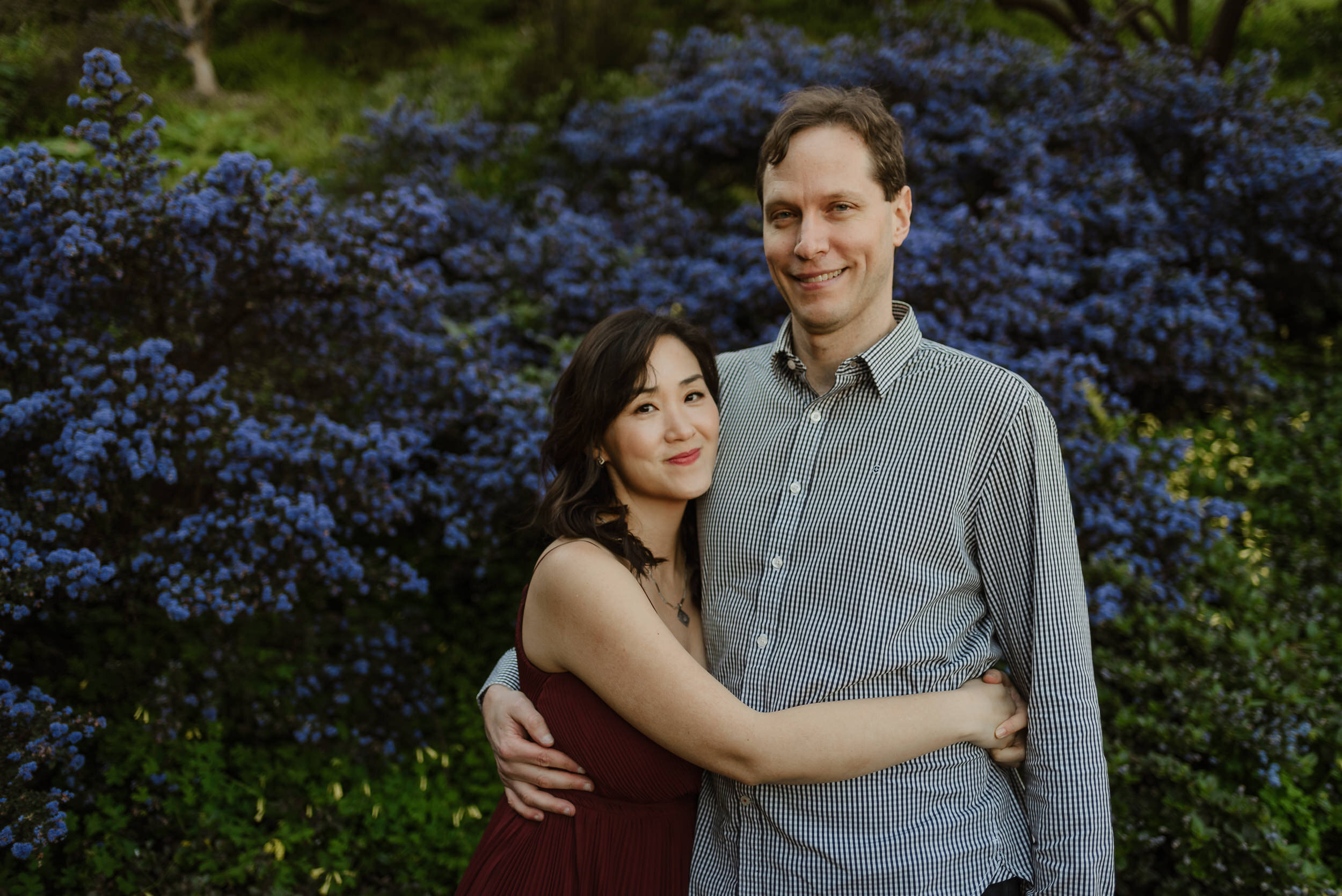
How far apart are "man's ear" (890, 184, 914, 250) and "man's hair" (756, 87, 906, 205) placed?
22mm

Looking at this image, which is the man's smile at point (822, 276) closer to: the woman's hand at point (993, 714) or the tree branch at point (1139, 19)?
the woman's hand at point (993, 714)

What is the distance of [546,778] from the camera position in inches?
76.6

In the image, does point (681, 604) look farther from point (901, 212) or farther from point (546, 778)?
point (901, 212)

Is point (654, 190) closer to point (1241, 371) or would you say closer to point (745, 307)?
point (745, 307)

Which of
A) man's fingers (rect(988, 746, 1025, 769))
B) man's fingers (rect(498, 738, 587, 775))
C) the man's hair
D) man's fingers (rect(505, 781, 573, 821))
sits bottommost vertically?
man's fingers (rect(505, 781, 573, 821))

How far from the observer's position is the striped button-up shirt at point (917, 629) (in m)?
1.70

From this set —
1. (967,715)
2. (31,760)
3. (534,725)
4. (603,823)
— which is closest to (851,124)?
(967,715)

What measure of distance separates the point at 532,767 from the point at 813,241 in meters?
1.31

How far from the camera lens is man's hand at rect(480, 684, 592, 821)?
1.95m

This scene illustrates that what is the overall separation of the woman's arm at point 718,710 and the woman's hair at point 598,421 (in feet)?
0.54

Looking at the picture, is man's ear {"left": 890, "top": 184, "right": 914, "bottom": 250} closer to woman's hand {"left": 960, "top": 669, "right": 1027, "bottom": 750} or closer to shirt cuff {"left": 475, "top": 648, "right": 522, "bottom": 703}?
woman's hand {"left": 960, "top": 669, "right": 1027, "bottom": 750}

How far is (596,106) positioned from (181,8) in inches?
170

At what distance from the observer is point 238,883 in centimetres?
294

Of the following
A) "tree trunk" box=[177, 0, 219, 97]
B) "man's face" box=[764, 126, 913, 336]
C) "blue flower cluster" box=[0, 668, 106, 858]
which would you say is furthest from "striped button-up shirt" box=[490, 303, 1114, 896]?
"tree trunk" box=[177, 0, 219, 97]
